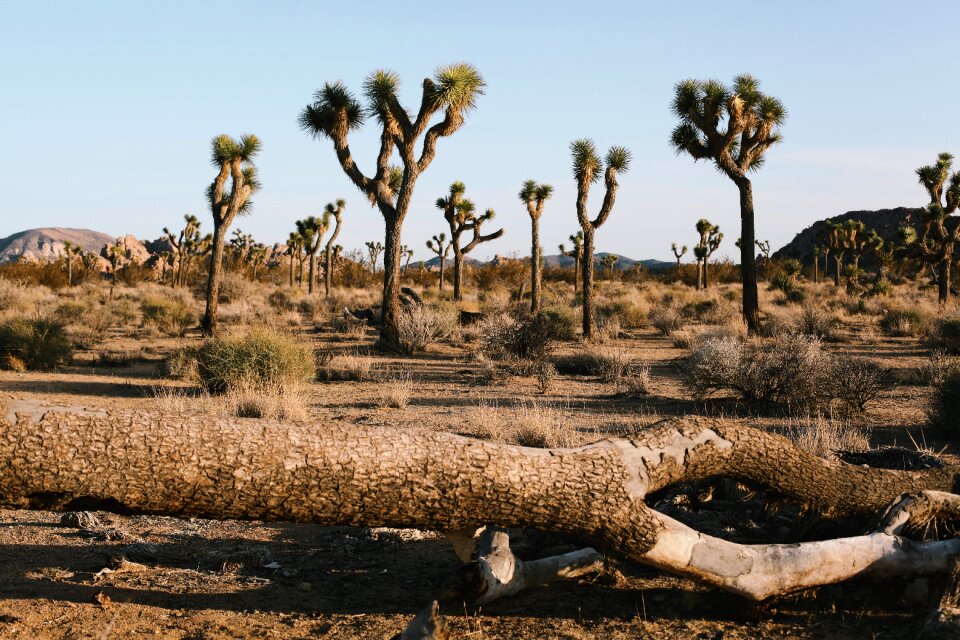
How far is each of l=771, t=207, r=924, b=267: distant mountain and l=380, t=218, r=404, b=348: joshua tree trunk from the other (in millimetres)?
74740

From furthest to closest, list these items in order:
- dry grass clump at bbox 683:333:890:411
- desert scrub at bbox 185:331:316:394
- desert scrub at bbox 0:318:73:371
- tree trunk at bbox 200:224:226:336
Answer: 1. tree trunk at bbox 200:224:226:336
2. desert scrub at bbox 0:318:73:371
3. desert scrub at bbox 185:331:316:394
4. dry grass clump at bbox 683:333:890:411

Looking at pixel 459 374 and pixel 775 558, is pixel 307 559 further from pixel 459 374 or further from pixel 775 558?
pixel 459 374

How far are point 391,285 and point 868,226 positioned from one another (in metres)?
86.6

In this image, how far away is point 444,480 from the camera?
388cm

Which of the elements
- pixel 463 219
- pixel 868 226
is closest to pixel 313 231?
pixel 463 219

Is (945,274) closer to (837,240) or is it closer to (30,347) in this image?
(837,240)

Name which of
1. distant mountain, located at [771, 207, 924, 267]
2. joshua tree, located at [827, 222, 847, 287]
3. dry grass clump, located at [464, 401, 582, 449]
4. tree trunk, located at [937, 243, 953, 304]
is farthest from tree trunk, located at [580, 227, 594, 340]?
distant mountain, located at [771, 207, 924, 267]

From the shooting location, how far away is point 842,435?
8.72 metres

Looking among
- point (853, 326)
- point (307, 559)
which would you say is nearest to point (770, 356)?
point (307, 559)

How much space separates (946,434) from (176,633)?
9.18 metres

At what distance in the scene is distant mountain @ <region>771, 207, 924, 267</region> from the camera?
86375 mm

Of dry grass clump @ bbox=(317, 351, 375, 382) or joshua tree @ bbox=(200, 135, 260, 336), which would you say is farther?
joshua tree @ bbox=(200, 135, 260, 336)

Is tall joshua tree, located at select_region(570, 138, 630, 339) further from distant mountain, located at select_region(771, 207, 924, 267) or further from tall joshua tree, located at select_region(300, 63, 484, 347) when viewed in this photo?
distant mountain, located at select_region(771, 207, 924, 267)

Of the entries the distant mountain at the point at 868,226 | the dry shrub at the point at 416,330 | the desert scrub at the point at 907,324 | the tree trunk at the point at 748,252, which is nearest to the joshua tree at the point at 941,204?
the desert scrub at the point at 907,324
